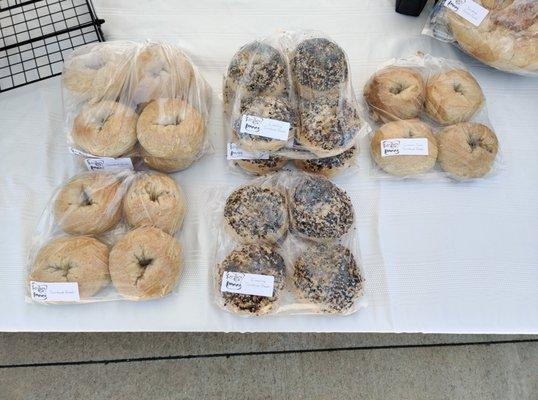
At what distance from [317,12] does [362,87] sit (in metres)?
0.33

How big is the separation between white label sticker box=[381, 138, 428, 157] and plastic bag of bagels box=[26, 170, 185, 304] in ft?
1.88

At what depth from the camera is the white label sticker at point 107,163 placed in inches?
46.0

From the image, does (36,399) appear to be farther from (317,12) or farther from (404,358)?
(317,12)

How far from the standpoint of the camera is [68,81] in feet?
3.93

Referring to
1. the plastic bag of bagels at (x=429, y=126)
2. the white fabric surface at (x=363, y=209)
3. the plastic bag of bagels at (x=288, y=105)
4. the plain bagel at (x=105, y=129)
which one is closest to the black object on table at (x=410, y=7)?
the white fabric surface at (x=363, y=209)

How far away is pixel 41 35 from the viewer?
145 cm

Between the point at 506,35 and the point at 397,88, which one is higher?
the point at 506,35

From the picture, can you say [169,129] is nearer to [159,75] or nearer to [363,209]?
[159,75]

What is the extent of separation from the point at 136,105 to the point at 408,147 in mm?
722

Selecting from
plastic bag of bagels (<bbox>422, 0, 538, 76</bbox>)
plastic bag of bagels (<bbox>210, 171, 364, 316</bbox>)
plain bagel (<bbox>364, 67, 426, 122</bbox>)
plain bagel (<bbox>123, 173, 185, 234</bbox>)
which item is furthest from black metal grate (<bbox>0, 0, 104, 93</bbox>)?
plastic bag of bagels (<bbox>422, 0, 538, 76</bbox>)

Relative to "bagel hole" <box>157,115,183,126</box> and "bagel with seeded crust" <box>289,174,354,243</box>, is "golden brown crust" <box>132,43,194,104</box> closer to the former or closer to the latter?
"bagel hole" <box>157,115,183,126</box>

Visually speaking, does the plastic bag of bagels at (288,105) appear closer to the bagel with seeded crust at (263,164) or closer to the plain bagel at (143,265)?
the bagel with seeded crust at (263,164)

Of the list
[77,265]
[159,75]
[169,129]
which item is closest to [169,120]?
[169,129]

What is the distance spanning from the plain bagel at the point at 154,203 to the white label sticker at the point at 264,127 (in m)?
0.24
